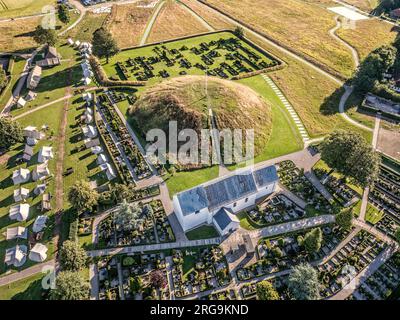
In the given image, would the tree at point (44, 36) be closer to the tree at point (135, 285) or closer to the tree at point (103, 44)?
the tree at point (103, 44)

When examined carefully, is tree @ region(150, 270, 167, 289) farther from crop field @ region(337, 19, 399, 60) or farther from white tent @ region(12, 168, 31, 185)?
crop field @ region(337, 19, 399, 60)

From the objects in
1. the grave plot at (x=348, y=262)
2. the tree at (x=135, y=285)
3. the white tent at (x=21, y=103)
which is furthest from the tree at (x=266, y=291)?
the white tent at (x=21, y=103)

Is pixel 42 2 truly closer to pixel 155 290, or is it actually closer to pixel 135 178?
pixel 135 178

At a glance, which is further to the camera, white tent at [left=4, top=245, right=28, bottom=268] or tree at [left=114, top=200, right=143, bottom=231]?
tree at [left=114, top=200, right=143, bottom=231]

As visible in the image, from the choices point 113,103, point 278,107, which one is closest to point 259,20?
point 278,107

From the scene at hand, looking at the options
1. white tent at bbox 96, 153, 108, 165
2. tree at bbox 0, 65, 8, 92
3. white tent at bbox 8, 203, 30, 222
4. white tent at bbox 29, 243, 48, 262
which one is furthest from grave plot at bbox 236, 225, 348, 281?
tree at bbox 0, 65, 8, 92
